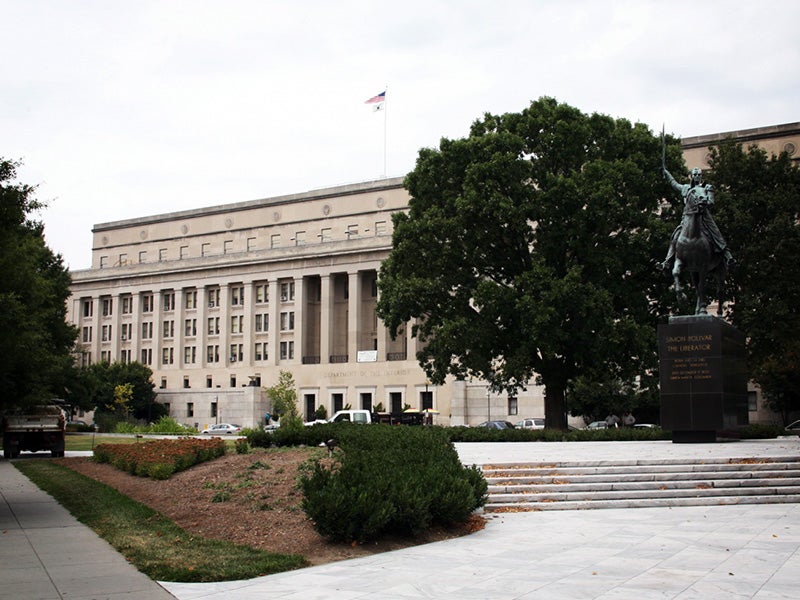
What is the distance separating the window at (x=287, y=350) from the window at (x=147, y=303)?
21.4m

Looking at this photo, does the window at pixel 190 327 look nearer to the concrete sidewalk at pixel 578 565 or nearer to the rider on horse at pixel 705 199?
the rider on horse at pixel 705 199

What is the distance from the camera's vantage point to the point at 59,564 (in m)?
11.8

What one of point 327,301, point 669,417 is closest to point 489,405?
point 327,301

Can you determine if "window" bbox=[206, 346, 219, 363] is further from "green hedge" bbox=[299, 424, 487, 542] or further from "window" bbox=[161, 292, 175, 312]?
"green hedge" bbox=[299, 424, 487, 542]

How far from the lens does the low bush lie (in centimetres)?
2208

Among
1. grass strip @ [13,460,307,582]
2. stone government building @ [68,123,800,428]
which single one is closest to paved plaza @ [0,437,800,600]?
grass strip @ [13,460,307,582]

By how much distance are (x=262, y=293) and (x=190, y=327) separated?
11608mm

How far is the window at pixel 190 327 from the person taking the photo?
106 m

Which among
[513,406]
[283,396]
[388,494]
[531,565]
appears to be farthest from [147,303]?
[531,565]

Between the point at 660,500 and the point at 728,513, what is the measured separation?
1.50 metres

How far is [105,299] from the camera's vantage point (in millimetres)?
114188

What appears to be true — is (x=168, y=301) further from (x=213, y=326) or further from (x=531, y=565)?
(x=531, y=565)

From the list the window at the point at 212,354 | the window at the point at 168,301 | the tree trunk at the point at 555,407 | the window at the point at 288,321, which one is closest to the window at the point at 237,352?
the window at the point at 212,354

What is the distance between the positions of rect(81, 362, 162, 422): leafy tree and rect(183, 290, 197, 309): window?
999 cm
